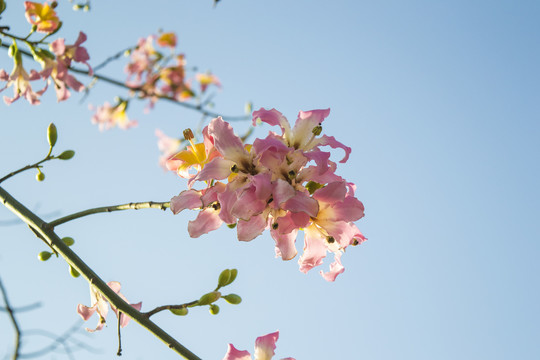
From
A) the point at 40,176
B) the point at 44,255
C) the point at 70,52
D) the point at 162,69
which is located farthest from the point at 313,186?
the point at 162,69

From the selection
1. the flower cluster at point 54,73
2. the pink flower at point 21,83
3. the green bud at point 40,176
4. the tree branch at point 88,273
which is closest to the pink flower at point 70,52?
the flower cluster at point 54,73

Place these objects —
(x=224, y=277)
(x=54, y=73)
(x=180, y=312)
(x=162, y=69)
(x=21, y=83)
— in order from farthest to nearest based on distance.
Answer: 1. (x=162, y=69)
2. (x=54, y=73)
3. (x=21, y=83)
4. (x=224, y=277)
5. (x=180, y=312)

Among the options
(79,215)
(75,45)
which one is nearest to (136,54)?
(75,45)

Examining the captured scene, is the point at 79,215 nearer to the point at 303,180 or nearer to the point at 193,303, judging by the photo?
the point at 193,303

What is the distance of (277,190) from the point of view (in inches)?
51.6

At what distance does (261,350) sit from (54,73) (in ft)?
7.73

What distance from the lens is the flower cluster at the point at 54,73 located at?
2965 millimetres

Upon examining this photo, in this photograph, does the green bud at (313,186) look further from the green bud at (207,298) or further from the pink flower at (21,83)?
the pink flower at (21,83)

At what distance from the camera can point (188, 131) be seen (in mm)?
1552

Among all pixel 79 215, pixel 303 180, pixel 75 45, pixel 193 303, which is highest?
pixel 75 45

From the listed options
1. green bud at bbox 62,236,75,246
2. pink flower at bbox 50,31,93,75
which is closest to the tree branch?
green bud at bbox 62,236,75,246

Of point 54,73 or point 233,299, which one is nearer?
point 233,299

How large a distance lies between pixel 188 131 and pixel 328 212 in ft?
1.64

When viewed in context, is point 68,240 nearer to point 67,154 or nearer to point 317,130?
point 67,154
